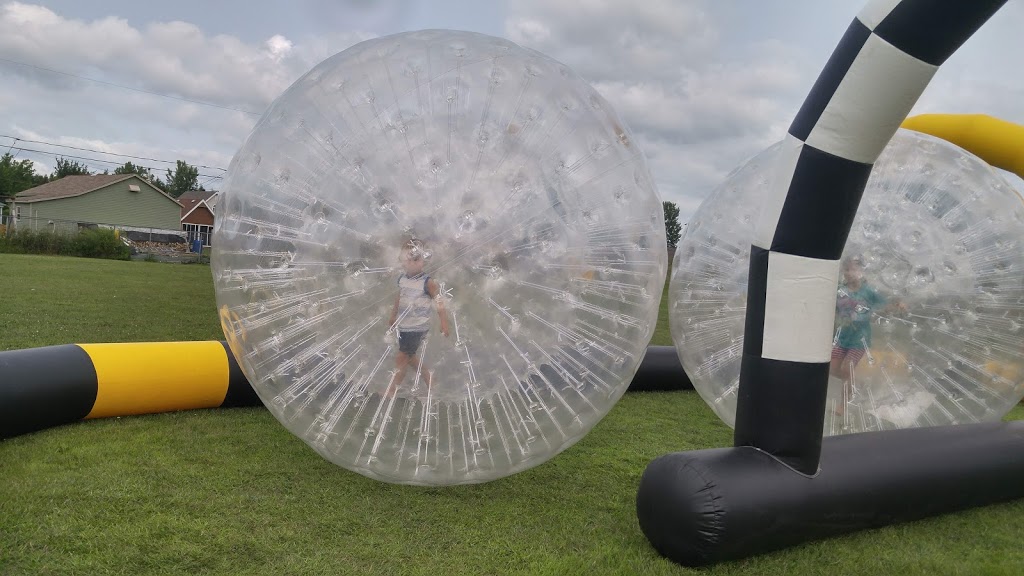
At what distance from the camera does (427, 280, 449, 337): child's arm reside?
2779 mm

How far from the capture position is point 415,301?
9.14ft

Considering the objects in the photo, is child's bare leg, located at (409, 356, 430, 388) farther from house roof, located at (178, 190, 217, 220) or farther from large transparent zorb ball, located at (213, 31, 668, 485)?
house roof, located at (178, 190, 217, 220)

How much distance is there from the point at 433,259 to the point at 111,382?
8.55 ft

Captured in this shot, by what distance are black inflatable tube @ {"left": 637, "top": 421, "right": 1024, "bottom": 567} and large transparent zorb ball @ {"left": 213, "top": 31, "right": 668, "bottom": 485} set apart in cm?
50

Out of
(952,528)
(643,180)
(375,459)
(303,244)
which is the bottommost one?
(952,528)

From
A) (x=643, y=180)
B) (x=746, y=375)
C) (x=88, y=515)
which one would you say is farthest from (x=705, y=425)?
(x=88, y=515)

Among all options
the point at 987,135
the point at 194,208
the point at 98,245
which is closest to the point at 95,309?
the point at 987,135

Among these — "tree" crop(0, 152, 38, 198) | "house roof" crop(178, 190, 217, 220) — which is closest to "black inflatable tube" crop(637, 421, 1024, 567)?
"house roof" crop(178, 190, 217, 220)

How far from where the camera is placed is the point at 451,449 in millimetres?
2926

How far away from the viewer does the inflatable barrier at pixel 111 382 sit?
3846 millimetres

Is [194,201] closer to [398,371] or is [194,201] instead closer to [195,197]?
[195,197]

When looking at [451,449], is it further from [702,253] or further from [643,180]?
[702,253]

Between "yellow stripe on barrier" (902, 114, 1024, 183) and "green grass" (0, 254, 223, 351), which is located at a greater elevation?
"yellow stripe on barrier" (902, 114, 1024, 183)

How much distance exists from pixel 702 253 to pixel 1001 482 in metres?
1.91
